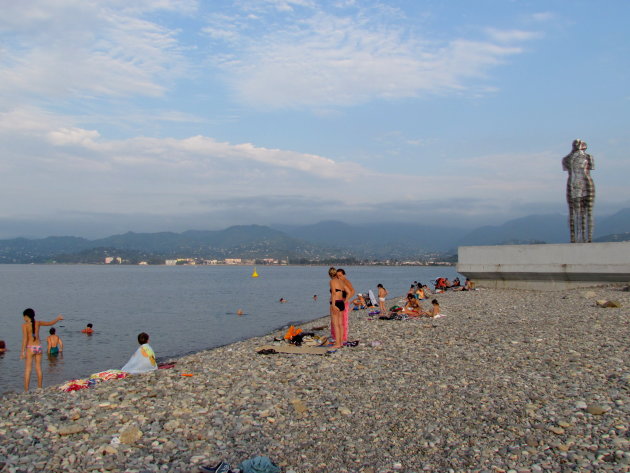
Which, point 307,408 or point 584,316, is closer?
point 307,408

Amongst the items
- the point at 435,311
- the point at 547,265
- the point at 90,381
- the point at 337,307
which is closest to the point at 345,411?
the point at 337,307

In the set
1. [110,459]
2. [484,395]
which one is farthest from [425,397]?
[110,459]

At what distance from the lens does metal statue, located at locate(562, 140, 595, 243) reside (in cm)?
2527

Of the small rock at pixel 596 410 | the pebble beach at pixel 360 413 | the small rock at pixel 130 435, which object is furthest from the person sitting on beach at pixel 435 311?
the small rock at pixel 130 435

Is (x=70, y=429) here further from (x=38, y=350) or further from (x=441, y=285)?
(x=441, y=285)

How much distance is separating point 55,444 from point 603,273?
2370 centimetres

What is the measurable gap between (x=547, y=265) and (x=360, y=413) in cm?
2050

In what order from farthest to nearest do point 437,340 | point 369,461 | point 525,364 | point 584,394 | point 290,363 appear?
point 437,340 → point 290,363 → point 525,364 → point 584,394 → point 369,461

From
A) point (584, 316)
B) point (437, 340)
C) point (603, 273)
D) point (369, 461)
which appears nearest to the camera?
point (369, 461)

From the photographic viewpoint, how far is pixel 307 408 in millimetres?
8656

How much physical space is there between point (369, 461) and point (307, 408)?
2294 millimetres

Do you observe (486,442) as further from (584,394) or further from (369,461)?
(584,394)

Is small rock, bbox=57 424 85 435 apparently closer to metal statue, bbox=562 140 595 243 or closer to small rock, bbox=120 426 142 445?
small rock, bbox=120 426 142 445

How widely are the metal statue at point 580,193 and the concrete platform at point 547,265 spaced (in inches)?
58.7
